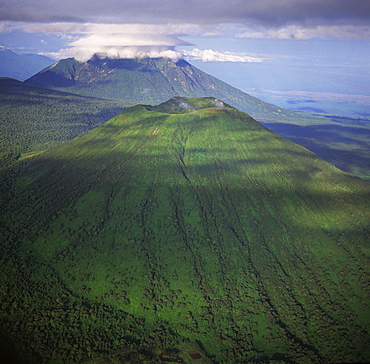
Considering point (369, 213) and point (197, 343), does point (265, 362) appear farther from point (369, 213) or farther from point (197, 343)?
point (369, 213)

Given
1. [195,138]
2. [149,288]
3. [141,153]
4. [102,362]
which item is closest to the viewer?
[102,362]

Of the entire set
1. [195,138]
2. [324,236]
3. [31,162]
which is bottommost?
[324,236]

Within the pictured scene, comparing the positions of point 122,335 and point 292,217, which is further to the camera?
point 292,217

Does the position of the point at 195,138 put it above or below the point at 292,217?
above

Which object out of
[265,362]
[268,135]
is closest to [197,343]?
[265,362]

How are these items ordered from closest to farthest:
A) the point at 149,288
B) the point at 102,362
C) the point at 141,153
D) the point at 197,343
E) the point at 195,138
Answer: the point at 102,362 → the point at 197,343 → the point at 149,288 → the point at 141,153 → the point at 195,138

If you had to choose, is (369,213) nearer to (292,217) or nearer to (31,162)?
(292,217)
